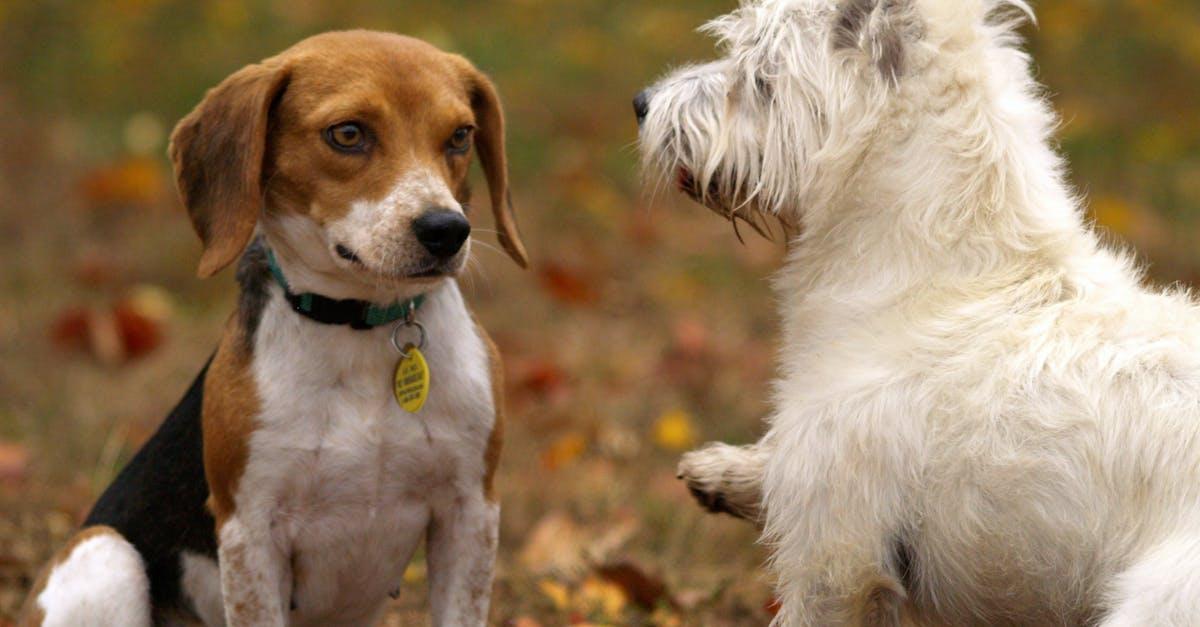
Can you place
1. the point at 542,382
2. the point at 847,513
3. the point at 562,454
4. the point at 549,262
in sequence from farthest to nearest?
the point at 549,262 < the point at 542,382 < the point at 562,454 < the point at 847,513

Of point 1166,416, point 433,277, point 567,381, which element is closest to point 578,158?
point 567,381

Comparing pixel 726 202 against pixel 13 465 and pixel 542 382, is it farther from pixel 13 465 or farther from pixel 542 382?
pixel 13 465

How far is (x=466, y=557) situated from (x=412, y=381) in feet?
1.52

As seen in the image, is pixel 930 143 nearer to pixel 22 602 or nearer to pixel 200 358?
pixel 22 602

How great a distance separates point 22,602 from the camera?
4809mm

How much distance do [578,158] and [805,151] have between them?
7.07 metres

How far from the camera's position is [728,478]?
3.80m

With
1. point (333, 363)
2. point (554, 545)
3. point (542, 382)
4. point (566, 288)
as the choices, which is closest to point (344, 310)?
point (333, 363)

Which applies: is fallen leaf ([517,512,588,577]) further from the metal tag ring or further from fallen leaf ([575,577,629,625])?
the metal tag ring

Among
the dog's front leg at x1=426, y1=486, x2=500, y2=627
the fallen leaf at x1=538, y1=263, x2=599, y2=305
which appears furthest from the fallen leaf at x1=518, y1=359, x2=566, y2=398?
the dog's front leg at x1=426, y1=486, x2=500, y2=627

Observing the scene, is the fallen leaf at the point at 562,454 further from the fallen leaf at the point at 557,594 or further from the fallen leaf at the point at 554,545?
the fallen leaf at the point at 557,594

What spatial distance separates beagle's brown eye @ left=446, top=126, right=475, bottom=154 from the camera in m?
3.91

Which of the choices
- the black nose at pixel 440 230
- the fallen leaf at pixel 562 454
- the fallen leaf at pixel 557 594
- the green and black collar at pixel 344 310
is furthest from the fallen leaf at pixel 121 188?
the black nose at pixel 440 230

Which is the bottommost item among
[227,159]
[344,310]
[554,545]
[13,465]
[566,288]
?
[566,288]
